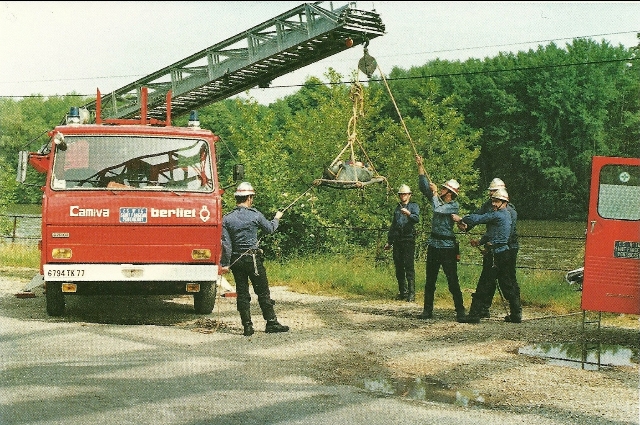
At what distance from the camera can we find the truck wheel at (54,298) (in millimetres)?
9922

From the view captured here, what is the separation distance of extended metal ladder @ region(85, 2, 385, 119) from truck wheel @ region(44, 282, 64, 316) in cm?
568

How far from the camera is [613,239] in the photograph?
9070mm

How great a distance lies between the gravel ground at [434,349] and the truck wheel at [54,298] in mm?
209

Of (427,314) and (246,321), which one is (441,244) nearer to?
(427,314)

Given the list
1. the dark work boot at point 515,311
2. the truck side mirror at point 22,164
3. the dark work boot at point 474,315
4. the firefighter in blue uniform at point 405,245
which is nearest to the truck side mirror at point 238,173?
the truck side mirror at point 22,164

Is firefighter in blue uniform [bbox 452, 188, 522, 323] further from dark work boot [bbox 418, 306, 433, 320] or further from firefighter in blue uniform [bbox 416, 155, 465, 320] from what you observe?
dark work boot [bbox 418, 306, 433, 320]

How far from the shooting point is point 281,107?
2643 inches

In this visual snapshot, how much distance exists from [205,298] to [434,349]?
3.63 metres

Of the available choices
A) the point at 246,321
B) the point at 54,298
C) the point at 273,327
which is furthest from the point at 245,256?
the point at 54,298

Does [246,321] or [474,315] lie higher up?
[246,321]

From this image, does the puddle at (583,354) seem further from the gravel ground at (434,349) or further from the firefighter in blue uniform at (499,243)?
the firefighter in blue uniform at (499,243)

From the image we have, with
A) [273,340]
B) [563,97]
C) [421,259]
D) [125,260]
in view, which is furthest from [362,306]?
[563,97]

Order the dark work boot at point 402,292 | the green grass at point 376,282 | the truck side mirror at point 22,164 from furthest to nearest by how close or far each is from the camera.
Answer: the dark work boot at point 402,292 < the green grass at point 376,282 < the truck side mirror at point 22,164

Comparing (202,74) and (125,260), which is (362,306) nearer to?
(125,260)
